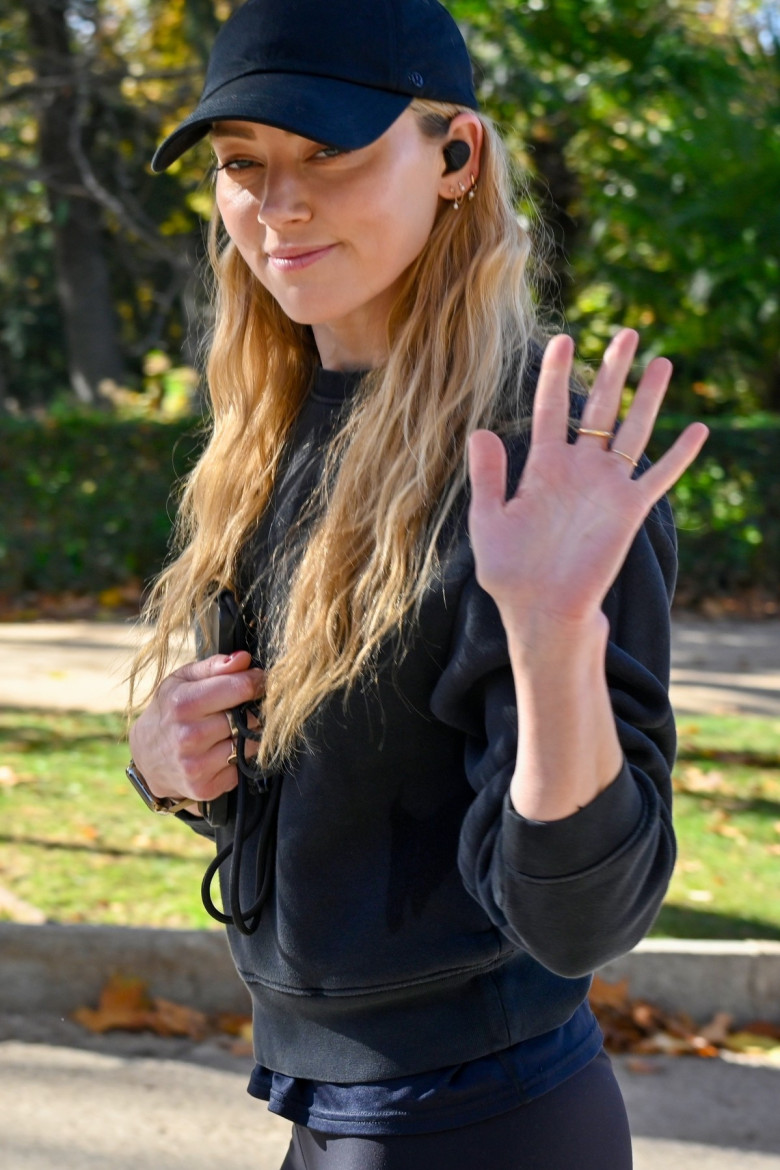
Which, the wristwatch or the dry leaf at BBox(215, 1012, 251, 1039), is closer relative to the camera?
the wristwatch

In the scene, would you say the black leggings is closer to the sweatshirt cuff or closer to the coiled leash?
the coiled leash

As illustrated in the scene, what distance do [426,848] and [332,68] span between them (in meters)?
0.87

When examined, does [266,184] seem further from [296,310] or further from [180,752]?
[180,752]

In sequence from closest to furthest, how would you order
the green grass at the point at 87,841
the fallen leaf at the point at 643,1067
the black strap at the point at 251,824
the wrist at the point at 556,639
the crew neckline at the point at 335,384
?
1. the wrist at the point at 556,639
2. the black strap at the point at 251,824
3. the crew neckline at the point at 335,384
4. the fallen leaf at the point at 643,1067
5. the green grass at the point at 87,841

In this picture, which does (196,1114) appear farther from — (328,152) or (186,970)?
(328,152)

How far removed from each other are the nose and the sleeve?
49 centimetres

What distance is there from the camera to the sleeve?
3.88 feet

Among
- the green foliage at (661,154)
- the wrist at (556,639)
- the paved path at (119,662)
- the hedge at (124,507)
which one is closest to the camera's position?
the wrist at (556,639)

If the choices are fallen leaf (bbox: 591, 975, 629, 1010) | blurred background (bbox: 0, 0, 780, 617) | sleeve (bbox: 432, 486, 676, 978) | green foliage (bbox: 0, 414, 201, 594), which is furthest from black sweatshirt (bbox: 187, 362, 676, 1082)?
green foliage (bbox: 0, 414, 201, 594)

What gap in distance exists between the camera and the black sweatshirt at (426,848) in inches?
50.8

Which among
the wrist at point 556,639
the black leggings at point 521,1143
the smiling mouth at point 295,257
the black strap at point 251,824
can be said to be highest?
the smiling mouth at point 295,257

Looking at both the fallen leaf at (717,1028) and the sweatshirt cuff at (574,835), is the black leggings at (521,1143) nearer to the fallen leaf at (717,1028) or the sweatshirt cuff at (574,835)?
the sweatshirt cuff at (574,835)

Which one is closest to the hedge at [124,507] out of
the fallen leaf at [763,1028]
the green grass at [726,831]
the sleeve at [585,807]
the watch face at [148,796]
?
the green grass at [726,831]

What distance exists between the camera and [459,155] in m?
1.55
